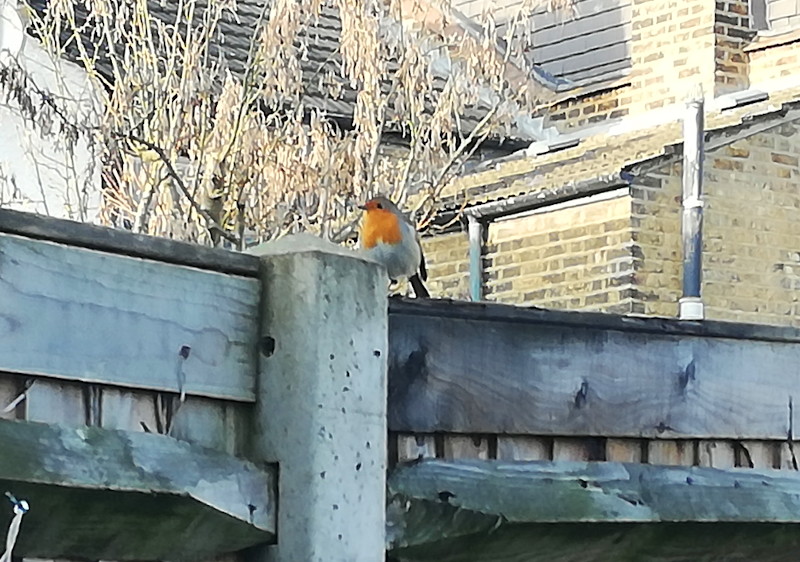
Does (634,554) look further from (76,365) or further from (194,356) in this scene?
(76,365)

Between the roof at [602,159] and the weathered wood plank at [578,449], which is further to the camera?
the roof at [602,159]

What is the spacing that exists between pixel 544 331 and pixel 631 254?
8250mm

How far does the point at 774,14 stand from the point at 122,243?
36.3ft

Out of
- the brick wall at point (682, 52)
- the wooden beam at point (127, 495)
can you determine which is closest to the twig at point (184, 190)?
the brick wall at point (682, 52)

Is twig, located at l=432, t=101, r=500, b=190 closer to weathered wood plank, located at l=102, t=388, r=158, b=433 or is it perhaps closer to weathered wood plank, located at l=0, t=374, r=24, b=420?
weathered wood plank, located at l=102, t=388, r=158, b=433

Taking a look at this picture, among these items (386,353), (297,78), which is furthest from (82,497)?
(297,78)

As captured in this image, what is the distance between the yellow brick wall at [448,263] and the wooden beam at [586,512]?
9.42 meters

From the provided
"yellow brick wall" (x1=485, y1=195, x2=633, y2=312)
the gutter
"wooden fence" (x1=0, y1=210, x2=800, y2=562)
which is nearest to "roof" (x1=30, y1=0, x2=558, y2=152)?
the gutter

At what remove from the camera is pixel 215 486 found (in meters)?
2.21

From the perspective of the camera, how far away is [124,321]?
2.16 m

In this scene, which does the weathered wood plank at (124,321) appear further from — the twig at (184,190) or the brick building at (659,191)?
the brick building at (659,191)

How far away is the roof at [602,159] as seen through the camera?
35.7ft

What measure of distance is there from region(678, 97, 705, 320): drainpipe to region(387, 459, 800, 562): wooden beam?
751 cm

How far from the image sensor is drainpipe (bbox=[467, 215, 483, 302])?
11.9 m
